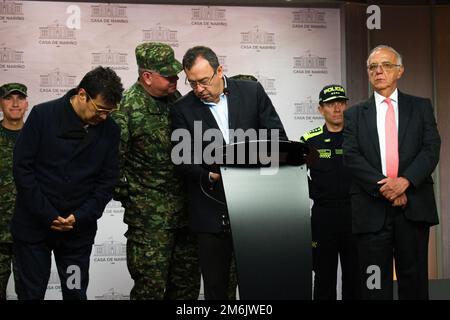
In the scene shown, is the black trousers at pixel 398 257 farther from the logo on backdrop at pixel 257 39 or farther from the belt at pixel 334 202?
the logo on backdrop at pixel 257 39

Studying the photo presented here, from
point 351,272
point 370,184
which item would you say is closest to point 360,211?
point 370,184

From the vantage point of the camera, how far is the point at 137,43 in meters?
6.24

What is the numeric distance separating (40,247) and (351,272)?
87.1 inches

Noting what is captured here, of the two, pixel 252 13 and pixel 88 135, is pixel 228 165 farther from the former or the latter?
pixel 252 13

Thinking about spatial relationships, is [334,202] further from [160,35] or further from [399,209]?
[160,35]

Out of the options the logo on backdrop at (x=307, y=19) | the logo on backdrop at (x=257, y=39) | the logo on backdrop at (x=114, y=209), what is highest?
the logo on backdrop at (x=307, y=19)

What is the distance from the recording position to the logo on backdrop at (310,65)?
644 centimetres

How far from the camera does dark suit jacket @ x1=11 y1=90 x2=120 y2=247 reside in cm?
380

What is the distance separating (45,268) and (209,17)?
308cm

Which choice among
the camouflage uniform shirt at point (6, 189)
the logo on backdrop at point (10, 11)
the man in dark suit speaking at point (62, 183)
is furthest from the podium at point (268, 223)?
the logo on backdrop at point (10, 11)

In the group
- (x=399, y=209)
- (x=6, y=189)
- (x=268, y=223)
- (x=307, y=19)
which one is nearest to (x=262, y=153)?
(x=268, y=223)

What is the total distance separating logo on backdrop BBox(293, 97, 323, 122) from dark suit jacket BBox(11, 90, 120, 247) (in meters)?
2.77

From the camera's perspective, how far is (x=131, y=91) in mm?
4504

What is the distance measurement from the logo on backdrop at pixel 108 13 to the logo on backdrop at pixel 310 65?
145cm
